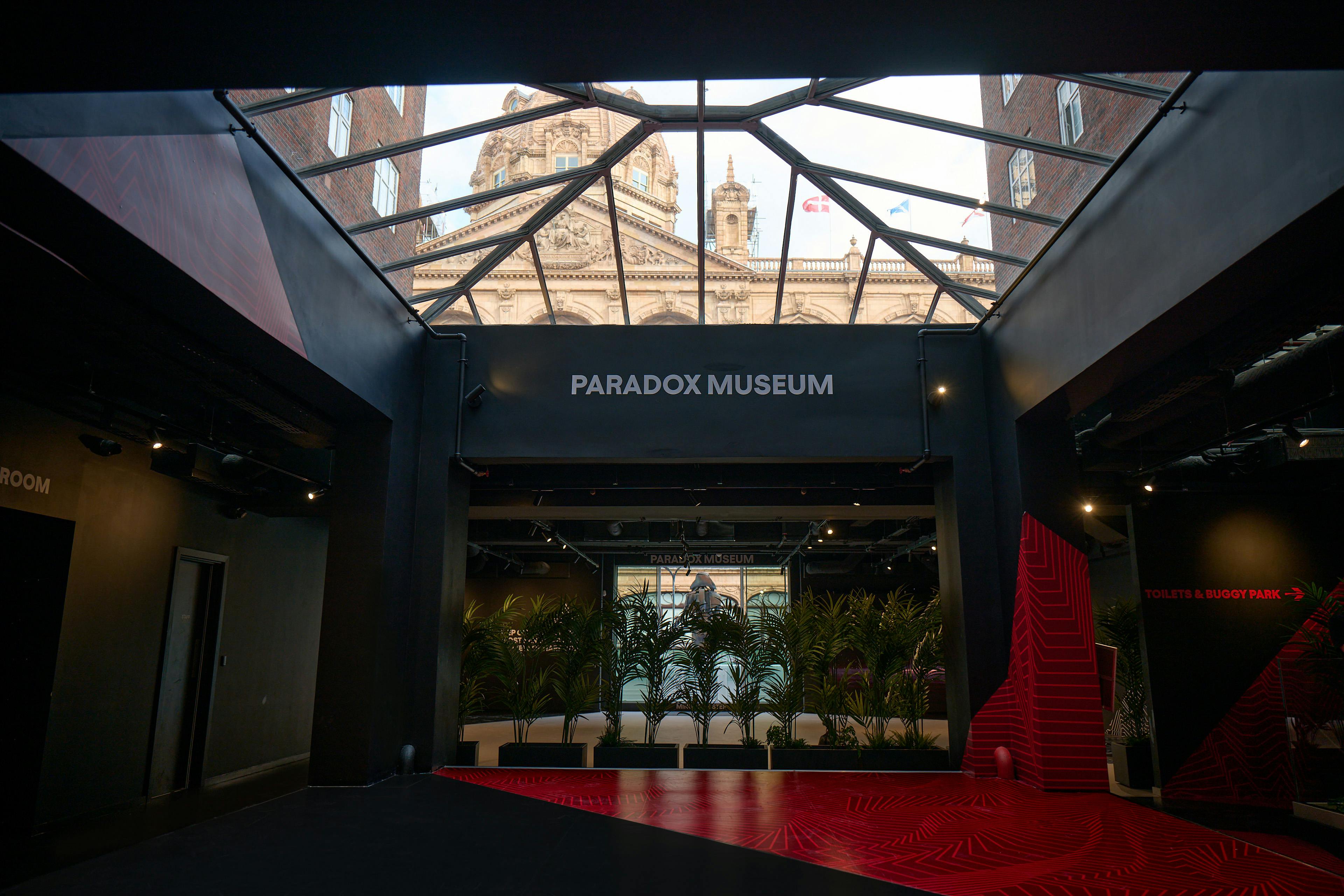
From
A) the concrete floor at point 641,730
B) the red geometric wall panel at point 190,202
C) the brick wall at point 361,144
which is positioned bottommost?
the concrete floor at point 641,730

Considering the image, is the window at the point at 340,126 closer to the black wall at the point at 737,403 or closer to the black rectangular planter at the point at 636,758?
the black wall at the point at 737,403

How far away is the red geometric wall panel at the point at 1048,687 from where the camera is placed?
6527mm

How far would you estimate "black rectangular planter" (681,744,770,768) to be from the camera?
767cm

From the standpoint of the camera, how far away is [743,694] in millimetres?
8070

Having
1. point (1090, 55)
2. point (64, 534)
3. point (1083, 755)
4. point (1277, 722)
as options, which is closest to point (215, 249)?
point (64, 534)

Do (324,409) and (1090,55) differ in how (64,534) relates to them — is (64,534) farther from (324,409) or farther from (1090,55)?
(1090,55)

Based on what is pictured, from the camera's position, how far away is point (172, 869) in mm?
4430

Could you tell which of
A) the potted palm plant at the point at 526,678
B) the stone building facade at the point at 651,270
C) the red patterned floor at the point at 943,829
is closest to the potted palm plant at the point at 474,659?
the potted palm plant at the point at 526,678

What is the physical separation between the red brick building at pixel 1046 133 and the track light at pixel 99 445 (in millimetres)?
7003

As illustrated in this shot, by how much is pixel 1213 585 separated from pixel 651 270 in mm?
5582

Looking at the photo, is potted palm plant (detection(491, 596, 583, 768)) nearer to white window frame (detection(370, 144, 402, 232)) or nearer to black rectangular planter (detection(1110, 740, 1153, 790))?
white window frame (detection(370, 144, 402, 232))

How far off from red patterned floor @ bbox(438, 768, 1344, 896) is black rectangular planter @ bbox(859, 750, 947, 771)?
0.20 metres

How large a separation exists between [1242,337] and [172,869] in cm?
670

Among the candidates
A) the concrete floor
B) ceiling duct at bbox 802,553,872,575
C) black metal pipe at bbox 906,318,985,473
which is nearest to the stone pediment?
black metal pipe at bbox 906,318,985,473
